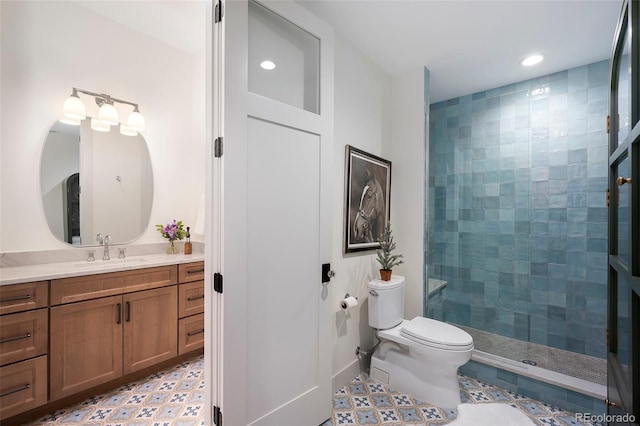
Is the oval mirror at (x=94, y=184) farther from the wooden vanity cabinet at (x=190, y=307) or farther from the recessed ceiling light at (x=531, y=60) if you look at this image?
the recessed ceiling light at (x=531, y=60)

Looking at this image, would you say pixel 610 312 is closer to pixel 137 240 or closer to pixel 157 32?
pixel 137 240

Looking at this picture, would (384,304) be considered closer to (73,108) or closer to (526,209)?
(526,209)

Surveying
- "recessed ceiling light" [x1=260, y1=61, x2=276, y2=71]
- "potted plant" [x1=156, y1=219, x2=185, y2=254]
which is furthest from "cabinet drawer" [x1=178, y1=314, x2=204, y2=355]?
"recessed ceiling light" [x1=260, y1=61, x2=276, y2=71]

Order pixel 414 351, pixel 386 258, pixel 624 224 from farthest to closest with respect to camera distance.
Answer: pixel 386 258 → pixel 414 351 → pixel 624 224

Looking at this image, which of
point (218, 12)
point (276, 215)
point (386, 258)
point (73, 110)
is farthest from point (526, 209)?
point (73, 110)

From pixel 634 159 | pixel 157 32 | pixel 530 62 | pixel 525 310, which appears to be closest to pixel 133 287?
pixel 157 32

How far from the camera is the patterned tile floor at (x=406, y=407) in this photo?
5.99 feet

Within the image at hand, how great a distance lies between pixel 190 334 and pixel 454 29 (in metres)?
3.15

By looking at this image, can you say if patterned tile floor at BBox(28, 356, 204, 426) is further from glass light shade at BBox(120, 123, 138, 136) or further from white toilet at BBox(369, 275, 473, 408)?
glass light shade at BBox(120, 123, 138, 136)

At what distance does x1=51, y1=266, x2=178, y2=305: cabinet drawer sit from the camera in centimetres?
180

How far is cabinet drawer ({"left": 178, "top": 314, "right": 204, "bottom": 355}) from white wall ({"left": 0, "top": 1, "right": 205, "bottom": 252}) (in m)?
0.87

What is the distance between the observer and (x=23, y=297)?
1.67m

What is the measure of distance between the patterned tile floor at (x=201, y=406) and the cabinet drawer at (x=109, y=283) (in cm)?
72

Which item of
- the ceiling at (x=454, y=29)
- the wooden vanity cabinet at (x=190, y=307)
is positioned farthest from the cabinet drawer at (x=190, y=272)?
the ceiling at (x=454, y=29)
